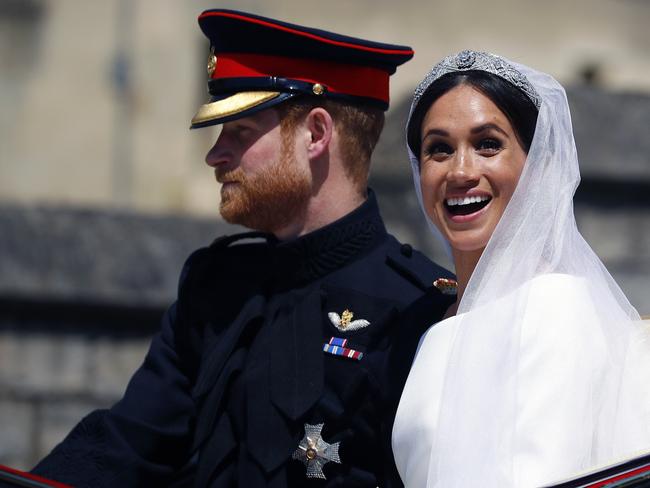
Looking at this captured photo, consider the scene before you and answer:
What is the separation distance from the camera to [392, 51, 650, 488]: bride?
308 centimetres

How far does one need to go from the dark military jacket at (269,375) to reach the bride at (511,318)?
31cm

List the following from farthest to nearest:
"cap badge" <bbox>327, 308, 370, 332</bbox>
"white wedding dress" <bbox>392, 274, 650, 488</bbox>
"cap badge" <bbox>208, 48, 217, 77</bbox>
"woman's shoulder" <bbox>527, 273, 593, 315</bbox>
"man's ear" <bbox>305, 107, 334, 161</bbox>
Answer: "cap badge" <bbox>208, 48, 217, 77</bbox>
"man's ear" <bbox>305, 107, 334, 161</bbox>
"cap badge" <bbox>327, 308, 370, 332</bbox>
"woman's shoulder" <bbox>527, 273, 593, 315</bbox>
"white wedding dress" <bbox>392, 274, 650, 488</bbox>

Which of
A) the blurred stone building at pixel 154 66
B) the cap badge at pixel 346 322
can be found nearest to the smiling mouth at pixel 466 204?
the cap badge at pixel 346 322

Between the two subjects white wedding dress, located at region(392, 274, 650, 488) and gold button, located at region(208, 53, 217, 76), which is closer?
white wedding dress, located at region(392, 274, 650, 488)

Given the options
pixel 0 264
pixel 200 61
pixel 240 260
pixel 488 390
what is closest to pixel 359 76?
pixel 240 260

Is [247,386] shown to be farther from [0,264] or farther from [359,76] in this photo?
[0,264]

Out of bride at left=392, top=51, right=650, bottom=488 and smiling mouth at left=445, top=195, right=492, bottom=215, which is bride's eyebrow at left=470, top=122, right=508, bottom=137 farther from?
smiling mouth at left=445, top=195, right=492, bottom=215

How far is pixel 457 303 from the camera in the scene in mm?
3547

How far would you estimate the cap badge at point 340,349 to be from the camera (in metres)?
3.76

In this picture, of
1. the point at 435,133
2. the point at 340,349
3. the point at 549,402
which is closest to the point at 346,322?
the point at 340,349

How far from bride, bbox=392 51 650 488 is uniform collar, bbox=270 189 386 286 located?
413mm

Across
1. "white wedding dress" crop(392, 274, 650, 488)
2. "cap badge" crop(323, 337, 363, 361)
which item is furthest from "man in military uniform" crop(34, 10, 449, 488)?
"white wedding dress" crop(392, 274, 650, 488)

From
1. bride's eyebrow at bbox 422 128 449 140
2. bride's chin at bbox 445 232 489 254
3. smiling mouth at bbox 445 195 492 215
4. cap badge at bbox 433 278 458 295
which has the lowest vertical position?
cap badge at bbox 433 278 458 295

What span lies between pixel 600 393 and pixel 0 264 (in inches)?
125
